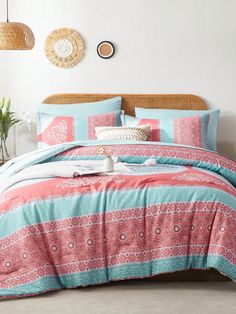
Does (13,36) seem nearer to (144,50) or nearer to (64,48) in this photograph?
(64,48)

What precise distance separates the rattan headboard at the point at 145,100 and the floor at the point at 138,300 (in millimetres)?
2506

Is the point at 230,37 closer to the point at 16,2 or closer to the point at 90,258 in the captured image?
the point at 16,2

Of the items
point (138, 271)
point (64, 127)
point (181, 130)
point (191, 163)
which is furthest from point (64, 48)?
point (138, 271)

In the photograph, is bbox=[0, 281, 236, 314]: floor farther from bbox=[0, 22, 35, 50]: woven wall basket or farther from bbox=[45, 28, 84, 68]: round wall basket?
bbox=[45, 28, 84, 68]: round wall basket

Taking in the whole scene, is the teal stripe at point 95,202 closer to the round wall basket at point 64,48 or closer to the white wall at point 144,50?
the white wall at point 144,50

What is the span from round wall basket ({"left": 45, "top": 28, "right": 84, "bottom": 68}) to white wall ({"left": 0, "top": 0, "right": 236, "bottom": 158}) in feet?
0.18

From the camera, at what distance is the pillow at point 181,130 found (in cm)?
558

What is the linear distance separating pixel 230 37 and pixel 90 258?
3052 millimetres

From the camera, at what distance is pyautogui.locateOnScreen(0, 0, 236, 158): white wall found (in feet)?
19.7

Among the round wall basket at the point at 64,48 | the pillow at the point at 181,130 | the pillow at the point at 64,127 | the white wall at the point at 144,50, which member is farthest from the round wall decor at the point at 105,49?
the pillow at the point at 181,130

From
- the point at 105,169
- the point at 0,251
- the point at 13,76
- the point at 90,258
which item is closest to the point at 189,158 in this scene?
the point at 105,169

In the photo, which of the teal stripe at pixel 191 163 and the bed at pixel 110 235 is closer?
the bed at pixel 110 235

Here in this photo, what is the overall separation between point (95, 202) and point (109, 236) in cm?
20

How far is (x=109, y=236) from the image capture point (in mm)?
3645
